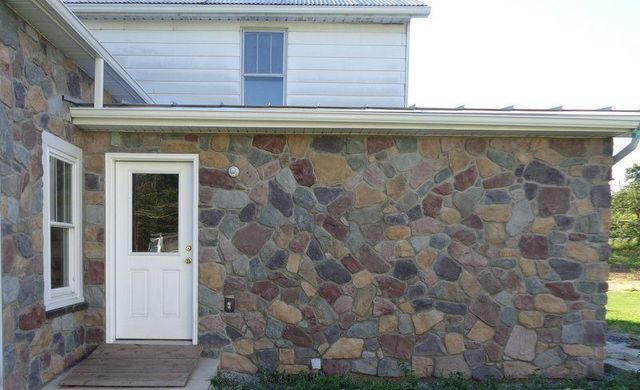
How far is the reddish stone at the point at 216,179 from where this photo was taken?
14.1 feet

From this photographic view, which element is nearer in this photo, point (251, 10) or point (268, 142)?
point (268, 142)

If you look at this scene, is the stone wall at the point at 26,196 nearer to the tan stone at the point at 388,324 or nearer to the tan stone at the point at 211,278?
the tan stone at the point at 211,278

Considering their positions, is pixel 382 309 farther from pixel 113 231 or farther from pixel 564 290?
pixel 113 231

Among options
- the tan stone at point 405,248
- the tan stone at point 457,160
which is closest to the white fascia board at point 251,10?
the tan stone at point 457,160

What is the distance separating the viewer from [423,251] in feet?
14.2

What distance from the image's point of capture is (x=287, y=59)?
6984mm

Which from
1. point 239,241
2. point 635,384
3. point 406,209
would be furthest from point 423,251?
point 635,384

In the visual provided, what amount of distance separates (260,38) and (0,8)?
14.7 feet

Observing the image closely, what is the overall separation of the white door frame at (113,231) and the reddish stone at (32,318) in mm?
811

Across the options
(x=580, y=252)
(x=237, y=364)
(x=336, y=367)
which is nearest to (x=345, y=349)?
(x=336, y=367)

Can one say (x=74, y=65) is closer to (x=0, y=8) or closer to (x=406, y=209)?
(x=0, y=8)

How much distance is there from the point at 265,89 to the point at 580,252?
5116 millimetres

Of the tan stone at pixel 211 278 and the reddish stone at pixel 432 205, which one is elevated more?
the reddish stone at pixel 432 205

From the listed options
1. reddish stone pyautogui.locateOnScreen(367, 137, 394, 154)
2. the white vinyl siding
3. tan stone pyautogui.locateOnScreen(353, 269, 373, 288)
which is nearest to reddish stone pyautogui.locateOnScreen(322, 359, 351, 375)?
tan stone pyautogui.locateOnScreen(353, 269, 373, 288)
